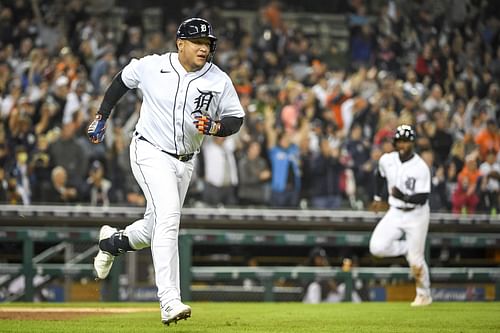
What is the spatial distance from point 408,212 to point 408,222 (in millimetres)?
115

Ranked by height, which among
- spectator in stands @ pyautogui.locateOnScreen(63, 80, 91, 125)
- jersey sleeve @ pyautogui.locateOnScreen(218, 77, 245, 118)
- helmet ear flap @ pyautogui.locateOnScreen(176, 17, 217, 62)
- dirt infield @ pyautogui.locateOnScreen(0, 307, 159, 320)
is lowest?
dirt infield @ pyautogui.locateOnScreen(0, 307, 159, 320)

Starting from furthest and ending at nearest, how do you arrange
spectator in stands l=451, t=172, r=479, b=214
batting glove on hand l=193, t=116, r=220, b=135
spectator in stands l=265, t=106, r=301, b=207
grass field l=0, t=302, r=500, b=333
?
spectator in stands l=451, t=172, r=479, b=214, spectator in stands l=265, t=106, r=301, b=207, grass field l=0, t=302, r=500, b=333, batting glove on hand l=193, t=116, r=220, b=135

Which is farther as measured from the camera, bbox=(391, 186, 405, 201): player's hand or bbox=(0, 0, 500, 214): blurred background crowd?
bbox=(0, 0, 500, 214): blurred background crowd

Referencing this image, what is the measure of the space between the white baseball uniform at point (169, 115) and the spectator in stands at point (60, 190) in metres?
6.25

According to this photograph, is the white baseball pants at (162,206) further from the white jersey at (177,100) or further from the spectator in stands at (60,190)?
the spectator in stands at (60,190)

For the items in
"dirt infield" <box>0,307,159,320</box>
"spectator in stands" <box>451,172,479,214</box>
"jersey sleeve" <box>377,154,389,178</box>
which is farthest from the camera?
"spectator in stands" <box>451,172,479,214</box>

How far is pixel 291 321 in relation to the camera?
8.38 m

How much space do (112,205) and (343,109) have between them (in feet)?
14.3

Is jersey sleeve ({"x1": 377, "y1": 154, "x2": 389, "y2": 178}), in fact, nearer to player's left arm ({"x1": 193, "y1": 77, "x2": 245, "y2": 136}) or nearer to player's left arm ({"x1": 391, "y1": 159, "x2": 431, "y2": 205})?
player's left arm ({"x1": 391, "y1": 159, "x2": 431, "y2": 205})

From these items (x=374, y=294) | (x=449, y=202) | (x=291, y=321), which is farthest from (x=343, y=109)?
(x=291, y=321)

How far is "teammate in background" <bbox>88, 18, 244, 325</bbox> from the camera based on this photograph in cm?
748

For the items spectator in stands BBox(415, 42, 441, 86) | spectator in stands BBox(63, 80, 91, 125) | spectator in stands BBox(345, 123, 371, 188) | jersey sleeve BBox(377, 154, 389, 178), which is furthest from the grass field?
spectator in stands BBox(415, 42, 441, 86)

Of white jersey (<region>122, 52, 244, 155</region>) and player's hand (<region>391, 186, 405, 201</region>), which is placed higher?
white jersey (<region>122, 52, 244, 155</region>)

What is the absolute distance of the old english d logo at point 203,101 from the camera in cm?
765
